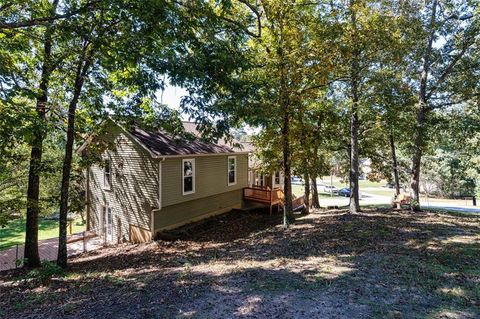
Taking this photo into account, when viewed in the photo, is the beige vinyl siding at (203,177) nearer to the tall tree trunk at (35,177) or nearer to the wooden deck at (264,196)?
the wooden deck at (264,196)

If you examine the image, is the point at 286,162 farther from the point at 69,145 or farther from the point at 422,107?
the point at 69,145

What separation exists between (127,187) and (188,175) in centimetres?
298

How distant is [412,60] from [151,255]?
46.4 ft

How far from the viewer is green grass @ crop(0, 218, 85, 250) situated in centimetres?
1981

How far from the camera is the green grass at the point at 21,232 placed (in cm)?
1981

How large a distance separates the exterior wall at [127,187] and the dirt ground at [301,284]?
4.62 m

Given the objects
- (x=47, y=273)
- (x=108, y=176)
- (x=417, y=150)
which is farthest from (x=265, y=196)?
(x=47, y=273)

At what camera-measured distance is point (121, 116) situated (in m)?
9.11

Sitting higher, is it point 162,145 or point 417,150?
point 162,145

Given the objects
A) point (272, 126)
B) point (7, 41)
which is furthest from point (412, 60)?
point (7, 41)

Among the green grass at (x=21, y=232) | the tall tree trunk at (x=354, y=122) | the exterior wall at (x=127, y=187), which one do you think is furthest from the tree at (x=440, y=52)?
the green grass at (x=21, y=232)

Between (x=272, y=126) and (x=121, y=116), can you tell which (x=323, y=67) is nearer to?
(x=272, y=126)

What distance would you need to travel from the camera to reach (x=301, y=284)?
16.2 feet

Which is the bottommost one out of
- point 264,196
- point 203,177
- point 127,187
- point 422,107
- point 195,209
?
point 195,209
